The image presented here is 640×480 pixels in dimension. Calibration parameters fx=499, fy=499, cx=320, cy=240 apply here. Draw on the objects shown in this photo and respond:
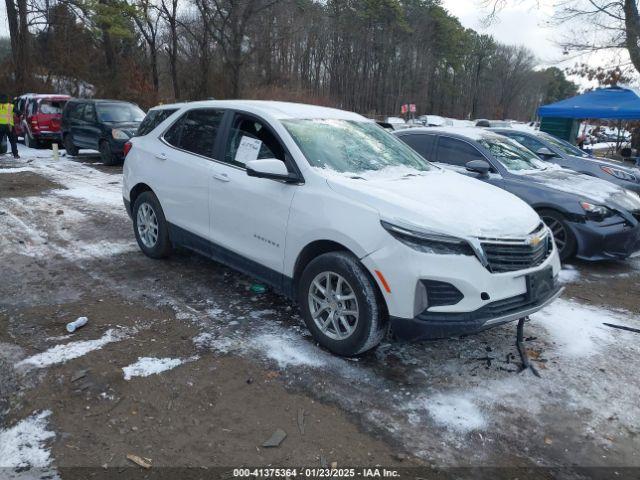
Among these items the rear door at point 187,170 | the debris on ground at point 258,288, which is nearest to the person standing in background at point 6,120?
the rear door at point 187,170

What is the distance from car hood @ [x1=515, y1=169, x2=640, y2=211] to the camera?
638cm

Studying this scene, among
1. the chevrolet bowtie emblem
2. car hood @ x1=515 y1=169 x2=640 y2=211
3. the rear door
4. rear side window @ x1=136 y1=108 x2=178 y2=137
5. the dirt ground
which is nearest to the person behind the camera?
the dirt ground

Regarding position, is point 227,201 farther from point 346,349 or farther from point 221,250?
point 346,349

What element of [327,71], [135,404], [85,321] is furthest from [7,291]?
[327,71]

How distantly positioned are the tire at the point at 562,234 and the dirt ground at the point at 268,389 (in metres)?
1.05

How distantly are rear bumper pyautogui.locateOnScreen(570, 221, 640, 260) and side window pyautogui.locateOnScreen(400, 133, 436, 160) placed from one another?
2.28 meters

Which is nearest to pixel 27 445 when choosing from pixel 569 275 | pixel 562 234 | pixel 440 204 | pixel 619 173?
pixel 440 204

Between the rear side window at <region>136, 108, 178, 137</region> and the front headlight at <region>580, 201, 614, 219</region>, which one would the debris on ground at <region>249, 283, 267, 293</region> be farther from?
the front headlight at <region>580, 201, 614, 219</region>

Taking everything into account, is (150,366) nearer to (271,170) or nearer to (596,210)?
(271,170)

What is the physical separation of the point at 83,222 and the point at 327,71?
2128 inches

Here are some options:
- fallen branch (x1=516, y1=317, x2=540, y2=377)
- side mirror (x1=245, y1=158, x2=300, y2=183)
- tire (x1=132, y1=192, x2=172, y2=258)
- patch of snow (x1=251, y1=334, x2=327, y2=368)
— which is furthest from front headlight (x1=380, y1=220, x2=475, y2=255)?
tire (x1=132, y1=192, x2=172, y2=258)

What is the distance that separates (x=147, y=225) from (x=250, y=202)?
80.3 inches

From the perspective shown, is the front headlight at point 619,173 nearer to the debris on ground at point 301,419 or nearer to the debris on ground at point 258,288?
the debris on ground at point 258,288

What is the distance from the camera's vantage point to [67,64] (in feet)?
85.5
